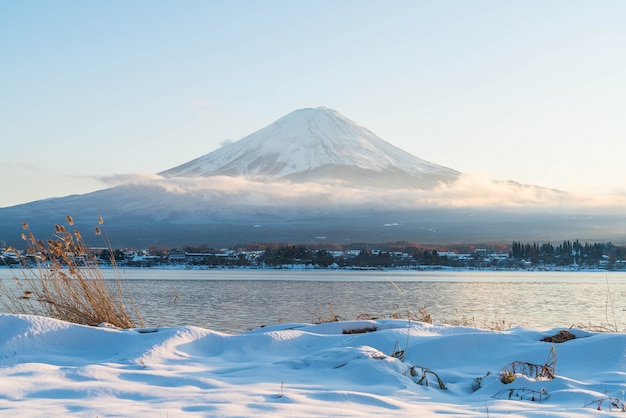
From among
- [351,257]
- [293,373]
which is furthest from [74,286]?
[351,257]

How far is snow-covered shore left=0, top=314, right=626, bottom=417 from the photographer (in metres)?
2.94

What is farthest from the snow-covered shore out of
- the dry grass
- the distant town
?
the distant town

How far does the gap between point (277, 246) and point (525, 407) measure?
276 feet

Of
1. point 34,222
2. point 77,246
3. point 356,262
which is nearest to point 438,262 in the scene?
point 356,262

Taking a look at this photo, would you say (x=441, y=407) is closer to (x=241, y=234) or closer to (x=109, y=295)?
(x=109, y=295)

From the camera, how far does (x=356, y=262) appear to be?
260 ft

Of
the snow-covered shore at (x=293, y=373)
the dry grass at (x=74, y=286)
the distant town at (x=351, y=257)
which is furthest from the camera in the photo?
the distant town at (x=351, y=257)

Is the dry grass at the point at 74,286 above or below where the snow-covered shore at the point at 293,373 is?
above

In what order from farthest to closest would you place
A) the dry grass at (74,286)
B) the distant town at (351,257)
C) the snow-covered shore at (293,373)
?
the distant town at (351,257)
the dry grass at (74,286)
the snow-covered shore at (293,373)

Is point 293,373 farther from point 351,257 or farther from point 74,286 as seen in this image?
point 351,257

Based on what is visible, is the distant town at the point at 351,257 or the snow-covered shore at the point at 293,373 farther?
the distant town at the point at 351,257

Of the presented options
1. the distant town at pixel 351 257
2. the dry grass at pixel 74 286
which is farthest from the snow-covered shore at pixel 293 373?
the distant town at pixel 351 257

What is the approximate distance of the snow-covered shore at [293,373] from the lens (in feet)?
9.63

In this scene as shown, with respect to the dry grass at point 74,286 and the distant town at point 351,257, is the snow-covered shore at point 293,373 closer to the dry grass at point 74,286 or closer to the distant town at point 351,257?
the dry grass at point 74,286
